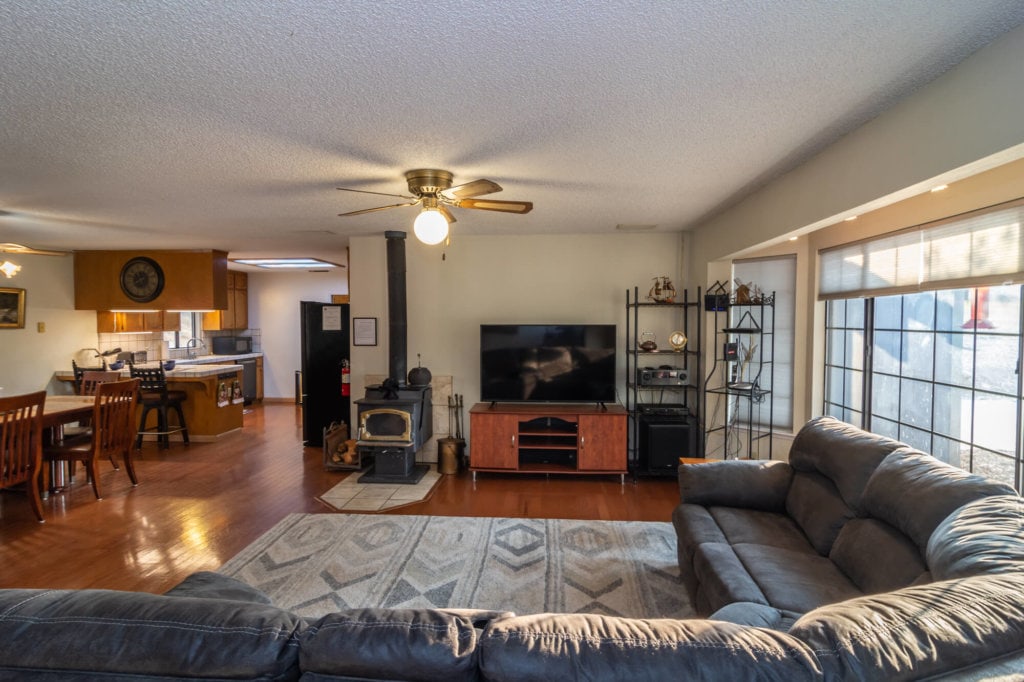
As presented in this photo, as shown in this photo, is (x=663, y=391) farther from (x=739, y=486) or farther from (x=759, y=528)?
(x=759, y=528)

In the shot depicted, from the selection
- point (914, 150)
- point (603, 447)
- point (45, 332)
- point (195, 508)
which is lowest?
point (195, 508)

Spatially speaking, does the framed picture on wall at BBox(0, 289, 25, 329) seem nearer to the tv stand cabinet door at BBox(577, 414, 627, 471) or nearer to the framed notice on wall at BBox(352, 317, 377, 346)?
the framed notice on wall at BBox(352, 317, 377, 346)

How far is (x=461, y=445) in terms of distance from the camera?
4855 millimetres

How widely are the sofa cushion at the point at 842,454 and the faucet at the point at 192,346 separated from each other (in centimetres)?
866

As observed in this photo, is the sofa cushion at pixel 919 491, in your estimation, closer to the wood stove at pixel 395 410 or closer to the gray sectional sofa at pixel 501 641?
the gray sectional sofa at pixel 501 641

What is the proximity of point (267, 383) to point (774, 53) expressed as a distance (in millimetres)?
8908

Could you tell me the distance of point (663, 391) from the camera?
15.8 feet

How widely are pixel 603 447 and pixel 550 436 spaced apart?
0.54 meters

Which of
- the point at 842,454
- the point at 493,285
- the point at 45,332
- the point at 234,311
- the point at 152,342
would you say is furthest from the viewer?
the point at 234,311

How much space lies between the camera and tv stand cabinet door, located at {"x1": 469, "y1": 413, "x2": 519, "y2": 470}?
4.43m

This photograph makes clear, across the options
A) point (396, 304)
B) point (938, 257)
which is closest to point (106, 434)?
point (396, 304)

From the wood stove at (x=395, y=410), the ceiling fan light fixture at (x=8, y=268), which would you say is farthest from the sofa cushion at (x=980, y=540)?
the ceiling fan light fixture at (x=8, y=268)

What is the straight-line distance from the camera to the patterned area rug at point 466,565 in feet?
8.13

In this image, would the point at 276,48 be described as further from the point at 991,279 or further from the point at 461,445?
the point at 461,445
